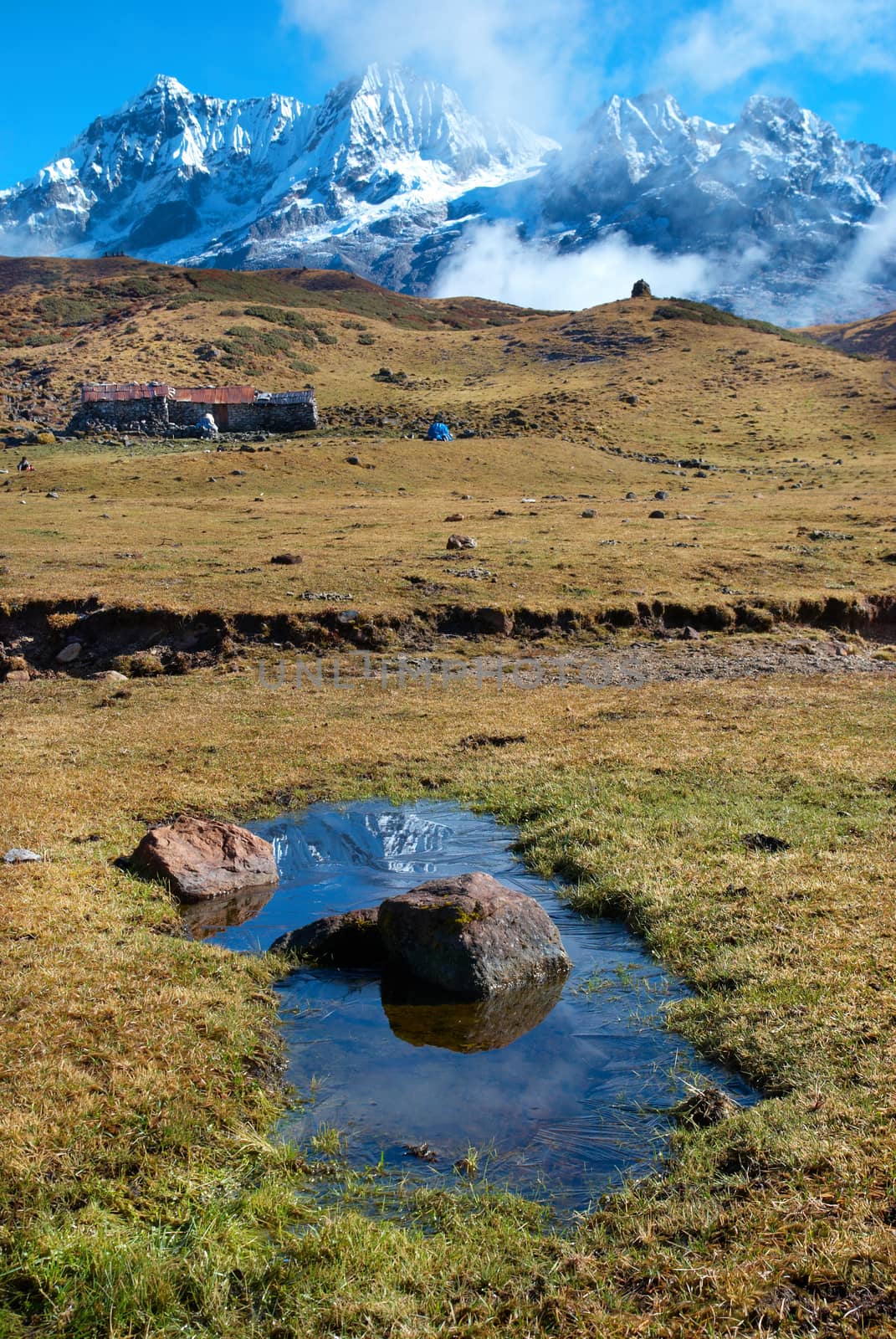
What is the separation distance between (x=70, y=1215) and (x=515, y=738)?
11.7m

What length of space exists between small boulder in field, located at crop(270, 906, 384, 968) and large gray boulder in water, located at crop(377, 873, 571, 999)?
1.04ft

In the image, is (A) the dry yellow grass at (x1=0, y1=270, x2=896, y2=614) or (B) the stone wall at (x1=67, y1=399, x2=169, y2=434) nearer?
(A) the dry yellow grass at (x1=0, y1=270, x2=896, y2=614)

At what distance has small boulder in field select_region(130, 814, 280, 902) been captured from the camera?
35.2ft

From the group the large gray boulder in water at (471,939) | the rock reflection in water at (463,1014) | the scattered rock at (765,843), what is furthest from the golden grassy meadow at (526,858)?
the large gray boulder in water at (471,939)

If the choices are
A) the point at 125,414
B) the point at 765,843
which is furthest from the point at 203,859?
the point at 125,414

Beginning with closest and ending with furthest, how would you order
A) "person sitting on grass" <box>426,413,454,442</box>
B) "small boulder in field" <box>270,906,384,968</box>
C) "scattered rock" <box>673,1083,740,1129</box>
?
"scattered rock" <box>673,1083,740,1129</box>
"small boulder in field" <box>270,906,384,968</box>
"person sitting on grass" <box>426,413,454,442</box>

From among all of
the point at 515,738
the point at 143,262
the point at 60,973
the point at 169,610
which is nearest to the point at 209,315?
the point at 143,262

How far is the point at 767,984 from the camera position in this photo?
8.34m

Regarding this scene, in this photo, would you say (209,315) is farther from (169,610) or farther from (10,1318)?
(10,1318)

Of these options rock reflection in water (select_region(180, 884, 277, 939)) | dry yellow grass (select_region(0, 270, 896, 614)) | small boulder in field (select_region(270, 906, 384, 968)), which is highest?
dry yellow grass (select_region(0, 270, 896, 614))

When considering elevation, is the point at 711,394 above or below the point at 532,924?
above

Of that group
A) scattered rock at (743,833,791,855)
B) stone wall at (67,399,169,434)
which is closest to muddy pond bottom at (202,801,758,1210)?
scattered rock at (743,833,791,855)

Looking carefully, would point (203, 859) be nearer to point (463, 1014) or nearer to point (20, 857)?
point (20, 857)

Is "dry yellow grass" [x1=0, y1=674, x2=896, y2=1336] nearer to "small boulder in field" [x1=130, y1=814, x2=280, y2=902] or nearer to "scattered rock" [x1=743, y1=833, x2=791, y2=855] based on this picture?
"scattered rock" [x1=743, y1=833, x2=791, y2=855]
